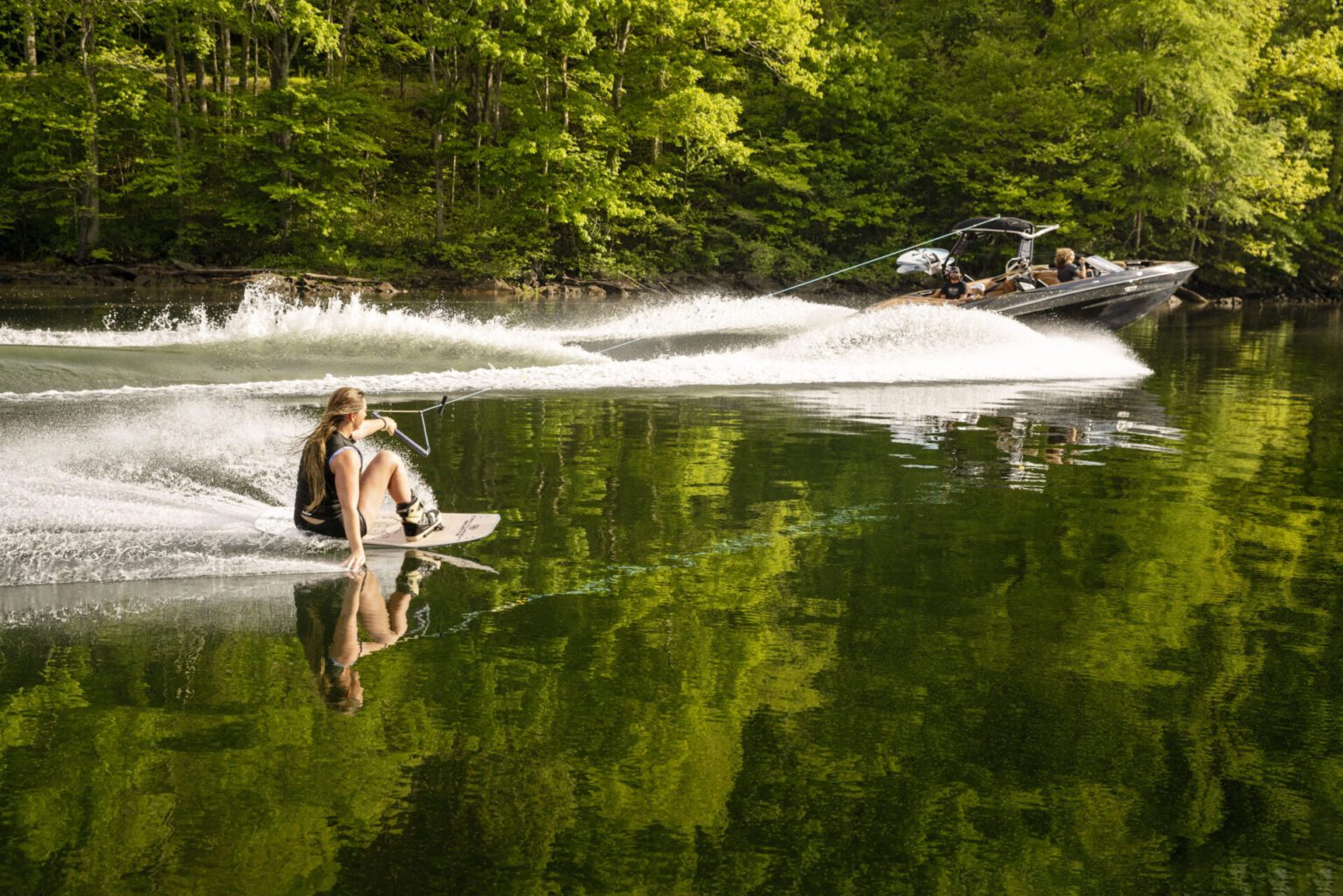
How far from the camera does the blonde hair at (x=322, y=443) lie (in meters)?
7.00

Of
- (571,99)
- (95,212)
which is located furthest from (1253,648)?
(95,212)

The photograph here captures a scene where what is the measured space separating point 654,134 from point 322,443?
2981 cm

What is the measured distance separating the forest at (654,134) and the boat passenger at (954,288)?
16.1 m

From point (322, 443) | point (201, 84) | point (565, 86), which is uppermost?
point (201, 84)

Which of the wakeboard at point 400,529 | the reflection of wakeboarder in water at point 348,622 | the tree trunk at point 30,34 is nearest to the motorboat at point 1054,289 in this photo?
the wakeboard at point 400,529

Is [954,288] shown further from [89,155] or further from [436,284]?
Answer: [89,155]

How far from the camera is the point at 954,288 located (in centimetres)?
1981

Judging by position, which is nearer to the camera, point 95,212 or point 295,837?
point 295,837

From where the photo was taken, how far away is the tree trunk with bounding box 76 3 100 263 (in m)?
32.5

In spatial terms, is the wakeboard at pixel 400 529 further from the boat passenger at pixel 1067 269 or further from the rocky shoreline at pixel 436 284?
the rocky shoreline at pixel 436 284

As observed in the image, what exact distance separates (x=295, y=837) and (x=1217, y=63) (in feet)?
121

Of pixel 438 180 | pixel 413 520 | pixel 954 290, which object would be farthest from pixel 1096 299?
pixel 438 180

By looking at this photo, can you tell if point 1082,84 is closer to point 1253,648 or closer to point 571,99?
point 571,99

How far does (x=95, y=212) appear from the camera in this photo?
3322cm
